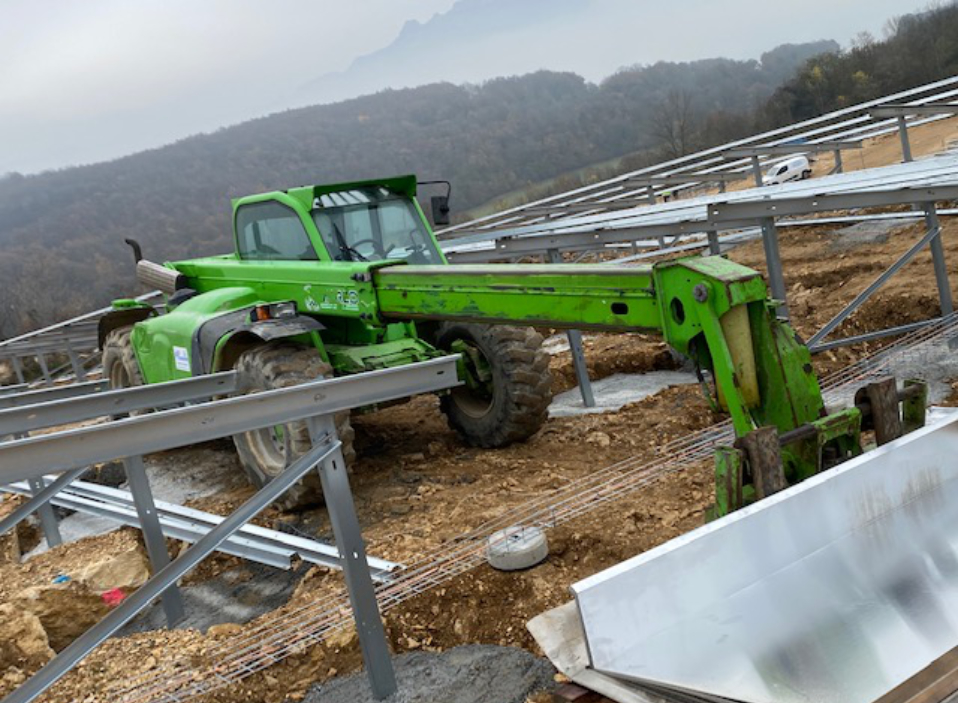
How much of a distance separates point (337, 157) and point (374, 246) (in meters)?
47.4

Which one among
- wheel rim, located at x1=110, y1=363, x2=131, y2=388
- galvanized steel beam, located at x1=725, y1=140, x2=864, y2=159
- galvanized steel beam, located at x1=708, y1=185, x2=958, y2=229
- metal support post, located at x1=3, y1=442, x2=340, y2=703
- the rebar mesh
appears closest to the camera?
metal support post, located at x1=3, y1=442, x2=340, y2=703

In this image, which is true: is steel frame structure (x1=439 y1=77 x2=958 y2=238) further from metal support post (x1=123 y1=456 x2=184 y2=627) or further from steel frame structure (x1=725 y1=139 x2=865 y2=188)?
metal support post (x1=123 y1=456 x2=184 y2=627)

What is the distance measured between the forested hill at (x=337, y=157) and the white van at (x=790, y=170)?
12.1 metres

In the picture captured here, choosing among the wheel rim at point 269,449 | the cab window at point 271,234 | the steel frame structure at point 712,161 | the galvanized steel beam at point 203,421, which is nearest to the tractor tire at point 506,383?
the cab window at point 271,234

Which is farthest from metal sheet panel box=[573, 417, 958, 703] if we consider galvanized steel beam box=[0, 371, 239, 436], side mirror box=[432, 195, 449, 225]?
side mirror box=[432, 195, 449, 225]

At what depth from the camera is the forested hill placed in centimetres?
4549

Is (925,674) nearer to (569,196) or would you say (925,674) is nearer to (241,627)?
(241,627)

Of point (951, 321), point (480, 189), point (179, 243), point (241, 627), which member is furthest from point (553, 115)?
point (241, 627)

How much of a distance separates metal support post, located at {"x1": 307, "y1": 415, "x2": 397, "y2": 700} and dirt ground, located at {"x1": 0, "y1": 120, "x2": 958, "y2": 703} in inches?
13.2

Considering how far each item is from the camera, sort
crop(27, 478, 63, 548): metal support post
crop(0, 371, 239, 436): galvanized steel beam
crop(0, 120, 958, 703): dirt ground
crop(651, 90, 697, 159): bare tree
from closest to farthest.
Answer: crop(0, 371, 239, 436): galvanized steel beam → crop(0, 120, 958, 703): dirt ground → crop(27, 478, 63, 548): metal support post → crop(651, 90, 697, 159): bare tree

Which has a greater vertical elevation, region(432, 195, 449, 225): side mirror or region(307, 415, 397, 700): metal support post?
region(432, 195, 449, 225): side mirror

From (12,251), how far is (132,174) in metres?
8.98

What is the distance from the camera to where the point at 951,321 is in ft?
26.2

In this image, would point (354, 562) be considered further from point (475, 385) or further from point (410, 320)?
point (475, 385)
